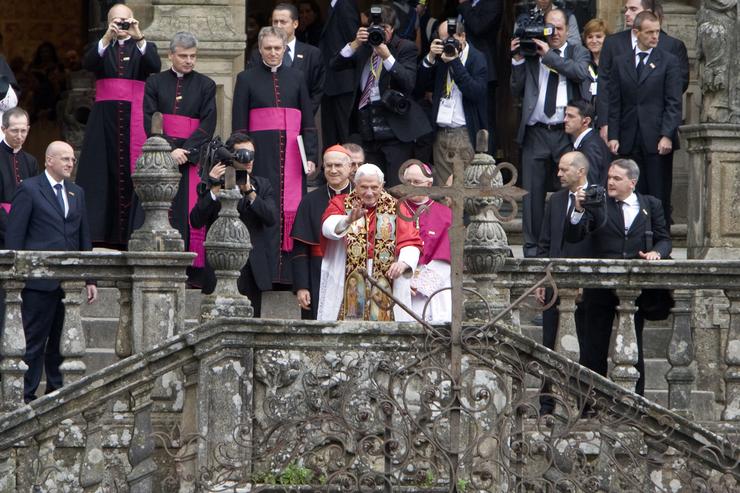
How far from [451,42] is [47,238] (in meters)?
3.67

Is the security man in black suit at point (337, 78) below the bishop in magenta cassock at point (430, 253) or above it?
above

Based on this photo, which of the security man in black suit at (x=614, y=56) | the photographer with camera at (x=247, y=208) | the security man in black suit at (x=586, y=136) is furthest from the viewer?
the security man in black suit at (x=614, y=56)

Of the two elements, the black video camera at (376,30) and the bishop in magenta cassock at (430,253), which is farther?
the black video camera at (376,30)

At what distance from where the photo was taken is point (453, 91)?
1603 centimetres

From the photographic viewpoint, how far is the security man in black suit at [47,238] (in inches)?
515

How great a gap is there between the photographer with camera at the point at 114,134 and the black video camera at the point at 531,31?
8.47 ft

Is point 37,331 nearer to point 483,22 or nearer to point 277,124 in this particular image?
point 277,124

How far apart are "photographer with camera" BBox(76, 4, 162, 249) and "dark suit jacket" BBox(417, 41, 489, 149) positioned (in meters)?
1.98

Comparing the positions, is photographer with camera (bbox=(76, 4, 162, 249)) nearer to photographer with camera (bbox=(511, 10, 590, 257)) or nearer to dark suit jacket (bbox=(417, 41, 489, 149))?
dark suit jacket (bbox=(417, 41, 489, 149))

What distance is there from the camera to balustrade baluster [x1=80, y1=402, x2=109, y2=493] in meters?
12.1

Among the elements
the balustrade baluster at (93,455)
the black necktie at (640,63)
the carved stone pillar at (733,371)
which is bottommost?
the balustrade baluster at (93,455)

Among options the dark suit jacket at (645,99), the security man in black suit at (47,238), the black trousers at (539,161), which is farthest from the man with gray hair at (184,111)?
the dark suit jacket at (645,99)

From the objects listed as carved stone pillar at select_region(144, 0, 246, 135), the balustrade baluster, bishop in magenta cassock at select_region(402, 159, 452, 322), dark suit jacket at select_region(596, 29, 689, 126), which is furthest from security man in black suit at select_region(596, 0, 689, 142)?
the balustrade baluster

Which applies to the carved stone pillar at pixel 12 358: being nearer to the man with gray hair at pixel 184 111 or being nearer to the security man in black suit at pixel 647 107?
the man with gray hair at pixel 184 111
